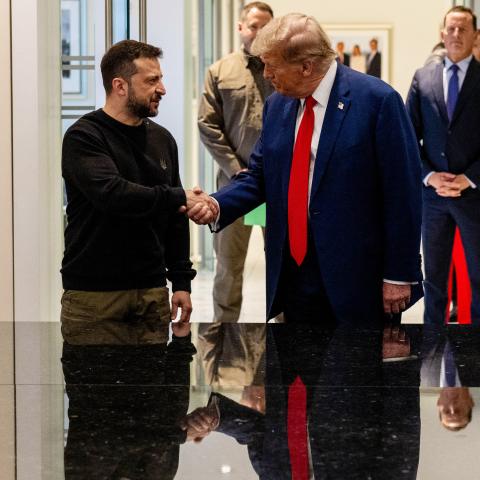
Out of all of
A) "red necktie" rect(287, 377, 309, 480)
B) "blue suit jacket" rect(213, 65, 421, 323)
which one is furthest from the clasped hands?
"red necktie" rect(287, 377, 309, 480)

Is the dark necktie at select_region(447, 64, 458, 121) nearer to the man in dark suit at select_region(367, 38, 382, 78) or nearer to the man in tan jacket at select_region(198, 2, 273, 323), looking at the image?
the man in tan jacket at select_region(198, 2, 273, 323)

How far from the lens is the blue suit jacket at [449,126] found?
21.6ft

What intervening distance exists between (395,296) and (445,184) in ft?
9.83

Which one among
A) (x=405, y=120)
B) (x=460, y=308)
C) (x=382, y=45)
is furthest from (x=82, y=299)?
(x=382, y=45)

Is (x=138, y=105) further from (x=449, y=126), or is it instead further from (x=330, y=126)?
(x=449, y=126)

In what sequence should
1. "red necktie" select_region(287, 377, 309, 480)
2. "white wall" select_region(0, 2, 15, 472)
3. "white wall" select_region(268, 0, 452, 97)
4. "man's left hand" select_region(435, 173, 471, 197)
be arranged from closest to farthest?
"red necktie" select_region(287, 377, 309, 480) → "white wall" select_region(0, 2, 15, 472) → "man's left hand" select_region(435, 173, 471, 197) → "white wall" select_region(268, 0, 452, 97)

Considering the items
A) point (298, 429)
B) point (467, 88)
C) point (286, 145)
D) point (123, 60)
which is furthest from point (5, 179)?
point (298, 429)

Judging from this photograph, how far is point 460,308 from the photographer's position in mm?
7371

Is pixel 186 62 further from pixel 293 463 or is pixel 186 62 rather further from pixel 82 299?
pixel 293 463

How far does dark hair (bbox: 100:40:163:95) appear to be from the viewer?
390 cm

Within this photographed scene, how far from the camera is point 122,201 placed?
3.54 metres

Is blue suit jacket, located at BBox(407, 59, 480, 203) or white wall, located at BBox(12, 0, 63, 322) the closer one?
white wall, located at BBox(12, 0, 63, 322)

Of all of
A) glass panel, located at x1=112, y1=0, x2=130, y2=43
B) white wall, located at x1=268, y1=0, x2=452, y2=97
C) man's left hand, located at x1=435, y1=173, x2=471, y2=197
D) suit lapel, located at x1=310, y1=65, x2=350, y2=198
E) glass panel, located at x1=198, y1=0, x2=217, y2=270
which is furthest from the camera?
white wall, located at x1=268, y1=0, x2=452, y2=97

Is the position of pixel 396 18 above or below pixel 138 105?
above
